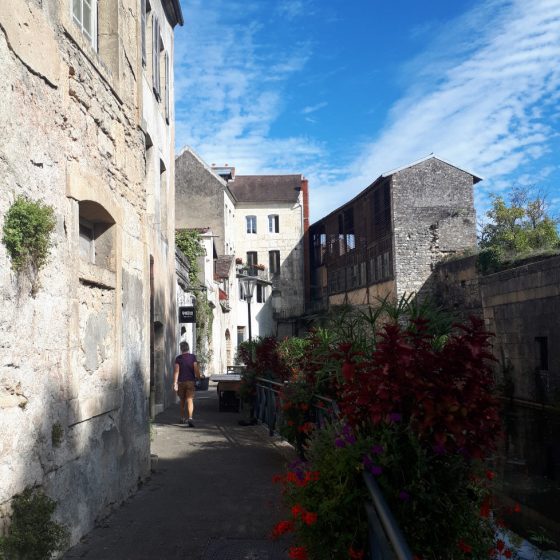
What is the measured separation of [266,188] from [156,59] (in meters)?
35.9

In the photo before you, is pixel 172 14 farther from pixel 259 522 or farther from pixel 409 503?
pixel 409 503

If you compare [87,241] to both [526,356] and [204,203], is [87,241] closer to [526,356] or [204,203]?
[526,356]

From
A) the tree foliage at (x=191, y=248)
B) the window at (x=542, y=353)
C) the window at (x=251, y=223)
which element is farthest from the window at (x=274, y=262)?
the window at (x=542, y=353)

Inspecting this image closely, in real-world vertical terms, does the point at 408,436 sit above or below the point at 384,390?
below

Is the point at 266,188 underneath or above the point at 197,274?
above

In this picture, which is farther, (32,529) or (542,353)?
(542,353)

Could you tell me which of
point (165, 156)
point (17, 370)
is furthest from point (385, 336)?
point (165, 156)

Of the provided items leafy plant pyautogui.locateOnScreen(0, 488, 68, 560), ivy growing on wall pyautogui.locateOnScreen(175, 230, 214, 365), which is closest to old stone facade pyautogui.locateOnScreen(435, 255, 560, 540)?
leafy plant pyautogui.locateOnScreen(0, 488, 68, 560)

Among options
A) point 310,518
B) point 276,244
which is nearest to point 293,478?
point 310,518

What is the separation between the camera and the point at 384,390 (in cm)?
335

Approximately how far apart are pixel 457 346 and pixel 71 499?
9.84ft

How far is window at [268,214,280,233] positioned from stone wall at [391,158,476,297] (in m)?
16.9

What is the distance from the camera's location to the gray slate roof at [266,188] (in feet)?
160

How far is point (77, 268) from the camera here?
515 cm
